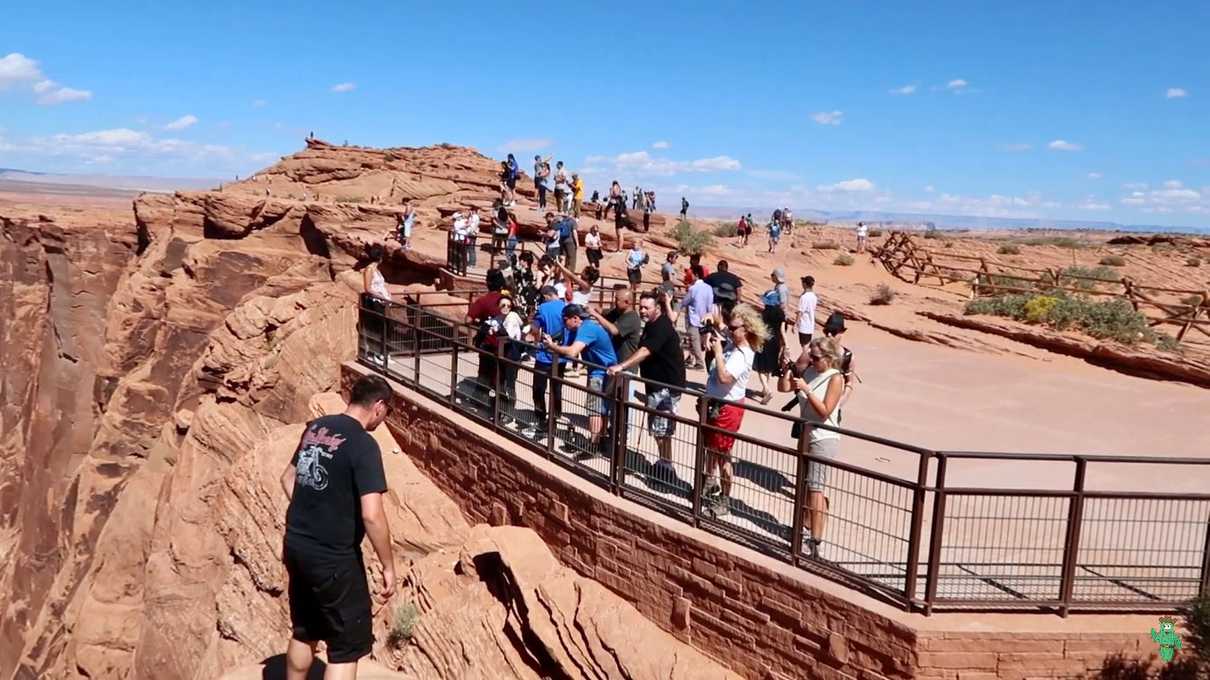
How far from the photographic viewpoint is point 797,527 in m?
6.64

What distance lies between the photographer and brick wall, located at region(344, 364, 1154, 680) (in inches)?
230

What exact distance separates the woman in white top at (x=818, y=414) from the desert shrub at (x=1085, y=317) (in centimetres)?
1376

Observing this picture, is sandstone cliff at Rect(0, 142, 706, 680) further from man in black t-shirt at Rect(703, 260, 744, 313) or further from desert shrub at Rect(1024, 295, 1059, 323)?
desert shrub at Rect(1024, 295, 1059, 323)

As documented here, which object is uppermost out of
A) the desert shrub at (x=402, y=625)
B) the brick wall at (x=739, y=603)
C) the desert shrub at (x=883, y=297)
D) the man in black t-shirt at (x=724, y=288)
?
the man in black t-shirt at (x=724, y=288)

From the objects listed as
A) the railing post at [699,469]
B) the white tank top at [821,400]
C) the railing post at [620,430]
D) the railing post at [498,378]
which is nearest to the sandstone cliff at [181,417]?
the railing post at [620,430]

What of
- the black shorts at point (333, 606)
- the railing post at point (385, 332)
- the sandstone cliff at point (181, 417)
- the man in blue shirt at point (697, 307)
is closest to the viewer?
the black shorts at point (333, 606)

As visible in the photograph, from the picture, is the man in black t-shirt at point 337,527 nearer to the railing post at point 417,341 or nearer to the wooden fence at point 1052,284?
the railing post at point 417,341

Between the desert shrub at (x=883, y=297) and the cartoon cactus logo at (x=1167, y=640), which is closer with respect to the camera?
the cartoon cactus logo at (x=1167, y=640)

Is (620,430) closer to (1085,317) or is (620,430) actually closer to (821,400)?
(821,400)

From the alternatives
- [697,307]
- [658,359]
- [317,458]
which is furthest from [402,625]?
[697,307]

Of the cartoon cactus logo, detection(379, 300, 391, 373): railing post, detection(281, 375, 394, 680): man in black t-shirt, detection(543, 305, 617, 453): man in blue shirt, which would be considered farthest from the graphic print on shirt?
detection(379, 300, 391, 373): railing post

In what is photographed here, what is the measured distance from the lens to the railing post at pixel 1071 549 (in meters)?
6.03

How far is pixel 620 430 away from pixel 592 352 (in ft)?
4.36

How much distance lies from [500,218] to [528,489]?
12.8m
